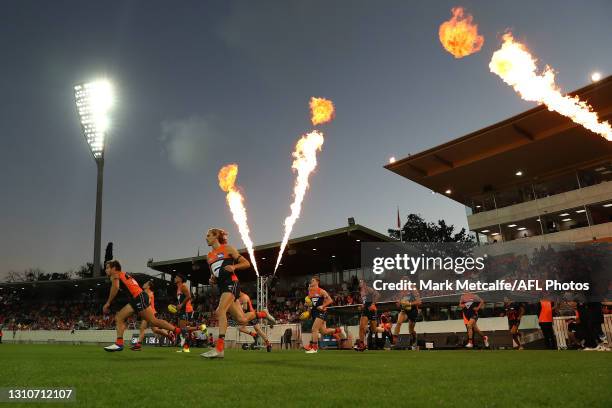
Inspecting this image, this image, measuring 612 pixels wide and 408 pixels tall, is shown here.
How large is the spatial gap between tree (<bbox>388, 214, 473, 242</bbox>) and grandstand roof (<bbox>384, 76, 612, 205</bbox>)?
2114 centimetres

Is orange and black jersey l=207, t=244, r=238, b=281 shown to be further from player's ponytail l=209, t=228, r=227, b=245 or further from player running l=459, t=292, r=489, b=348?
player running l=459, t=292, r=489, b=348

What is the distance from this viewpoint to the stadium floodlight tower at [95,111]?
1848 inches

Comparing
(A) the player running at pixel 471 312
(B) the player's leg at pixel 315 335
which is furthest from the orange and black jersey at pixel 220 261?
(A) the player running at pixel 471 312

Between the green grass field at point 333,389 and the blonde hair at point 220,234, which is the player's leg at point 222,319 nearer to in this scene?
the blonde hair at point 220,234

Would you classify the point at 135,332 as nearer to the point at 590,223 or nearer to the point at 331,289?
the point at 331,289

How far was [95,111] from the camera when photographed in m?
47.7

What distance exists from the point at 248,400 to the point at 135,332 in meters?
36.2

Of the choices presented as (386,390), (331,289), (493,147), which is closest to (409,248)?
(331,289)

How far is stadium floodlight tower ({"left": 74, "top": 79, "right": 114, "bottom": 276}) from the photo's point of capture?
1848 inches

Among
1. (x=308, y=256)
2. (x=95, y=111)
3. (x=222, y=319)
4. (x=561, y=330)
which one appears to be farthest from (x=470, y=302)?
(x=95, y=111)

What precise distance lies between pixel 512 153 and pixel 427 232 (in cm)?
3136

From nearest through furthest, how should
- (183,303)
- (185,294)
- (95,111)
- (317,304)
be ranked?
(317,304) → (183,303) → (185,294) → (95,111)

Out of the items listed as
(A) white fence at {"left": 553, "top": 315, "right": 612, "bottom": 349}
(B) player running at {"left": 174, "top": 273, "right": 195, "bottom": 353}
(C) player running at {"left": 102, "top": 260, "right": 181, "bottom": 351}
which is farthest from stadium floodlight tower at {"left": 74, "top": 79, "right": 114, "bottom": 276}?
(A) white fence at {"left": 553, "top": 315, "right": 612, "bottom": 349}

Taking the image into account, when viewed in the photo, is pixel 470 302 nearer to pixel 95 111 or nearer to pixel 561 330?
pixel 561 330
